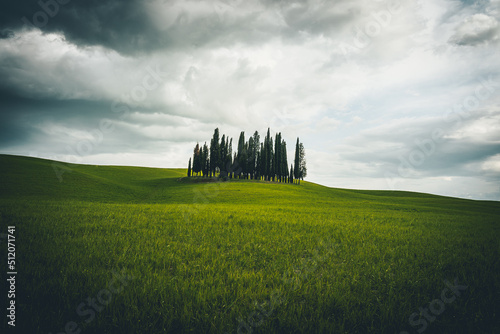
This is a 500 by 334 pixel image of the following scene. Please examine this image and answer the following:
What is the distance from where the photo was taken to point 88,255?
5695 mm

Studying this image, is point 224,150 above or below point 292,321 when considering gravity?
above

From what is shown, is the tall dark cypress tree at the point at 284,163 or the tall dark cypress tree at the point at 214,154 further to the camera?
the tall dark cypress tree at the point at 284,163

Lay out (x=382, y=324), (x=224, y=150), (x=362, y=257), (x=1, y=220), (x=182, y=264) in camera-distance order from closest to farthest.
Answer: (x=382, y=324), (x=182, y=264), (x=362, y=257), (x=1, y=220), (x=224, y=150)

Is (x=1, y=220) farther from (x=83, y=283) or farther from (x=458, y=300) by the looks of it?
(x=458, y=300)

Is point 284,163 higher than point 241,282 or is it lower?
higher

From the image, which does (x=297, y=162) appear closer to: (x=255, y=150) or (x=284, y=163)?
(x=284, y=163)

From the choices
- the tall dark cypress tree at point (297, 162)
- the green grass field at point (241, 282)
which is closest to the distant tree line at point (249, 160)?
the tall dark cypress tree at point (297, 162)

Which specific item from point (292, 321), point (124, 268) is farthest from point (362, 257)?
point (124, 268)

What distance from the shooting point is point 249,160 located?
3029 inches

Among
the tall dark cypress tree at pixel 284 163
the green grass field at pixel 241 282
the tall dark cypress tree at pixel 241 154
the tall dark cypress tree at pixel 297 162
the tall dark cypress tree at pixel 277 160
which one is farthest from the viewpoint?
the tall dark cypress tree at pixel 297 162

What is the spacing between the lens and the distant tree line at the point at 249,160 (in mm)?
72312

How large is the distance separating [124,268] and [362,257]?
7.04 meters

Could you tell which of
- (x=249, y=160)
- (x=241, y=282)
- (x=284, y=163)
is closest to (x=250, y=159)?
(x=249, y=160)

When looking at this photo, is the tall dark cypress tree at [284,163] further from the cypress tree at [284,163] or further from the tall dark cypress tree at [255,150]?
the tall dark cypress tree at [255,150]
